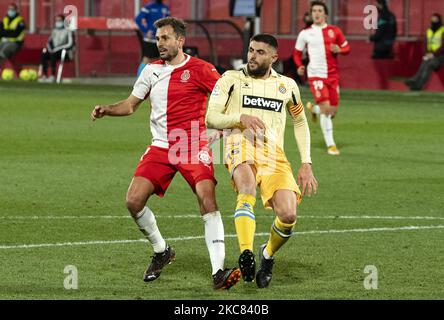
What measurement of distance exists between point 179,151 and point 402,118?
16.7m

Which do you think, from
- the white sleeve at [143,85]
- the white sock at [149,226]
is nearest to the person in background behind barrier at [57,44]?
the white sleeve at [143,85]

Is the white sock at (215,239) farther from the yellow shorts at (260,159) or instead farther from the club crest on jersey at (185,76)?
the club crest on jersey at (185,76)

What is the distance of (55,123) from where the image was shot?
2417 centimetres

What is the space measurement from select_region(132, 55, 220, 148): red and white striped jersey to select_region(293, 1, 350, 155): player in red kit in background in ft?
33.0

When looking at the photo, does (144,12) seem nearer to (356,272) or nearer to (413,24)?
(413,24)

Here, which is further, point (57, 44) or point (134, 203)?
point (57, 44)

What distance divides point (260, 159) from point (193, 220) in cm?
317

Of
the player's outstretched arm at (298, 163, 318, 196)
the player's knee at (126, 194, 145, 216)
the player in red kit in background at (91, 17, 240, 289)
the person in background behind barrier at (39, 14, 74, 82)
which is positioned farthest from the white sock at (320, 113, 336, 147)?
the person in background behind barrier at (39, 14, 74, 82)

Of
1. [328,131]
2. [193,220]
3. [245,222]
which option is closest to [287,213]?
[245,222]

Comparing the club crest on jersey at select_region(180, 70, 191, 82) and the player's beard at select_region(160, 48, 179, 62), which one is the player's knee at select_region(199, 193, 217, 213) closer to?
the club crest on jersey at select_region(180, 70, 191, 82)

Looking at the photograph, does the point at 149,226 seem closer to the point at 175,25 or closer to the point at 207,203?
the point at 207,203

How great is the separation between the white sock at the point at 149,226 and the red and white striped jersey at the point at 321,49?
34.8 ft

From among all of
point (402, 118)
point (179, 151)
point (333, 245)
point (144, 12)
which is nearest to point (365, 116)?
point (402, 118)

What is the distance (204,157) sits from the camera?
10047mm
